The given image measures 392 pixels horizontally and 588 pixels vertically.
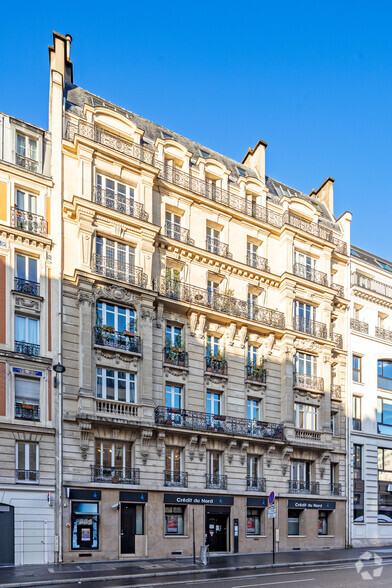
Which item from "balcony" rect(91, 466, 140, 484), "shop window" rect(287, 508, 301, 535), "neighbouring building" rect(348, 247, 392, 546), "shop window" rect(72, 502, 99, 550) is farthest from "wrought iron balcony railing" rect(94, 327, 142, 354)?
"neighbouring building" rect(348, 247, 392, 546)

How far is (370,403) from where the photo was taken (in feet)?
134

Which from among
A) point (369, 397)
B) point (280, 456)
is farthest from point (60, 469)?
point (369, 397)

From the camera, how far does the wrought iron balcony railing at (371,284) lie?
138 feet

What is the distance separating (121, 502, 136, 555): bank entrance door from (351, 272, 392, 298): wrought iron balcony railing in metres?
22.4

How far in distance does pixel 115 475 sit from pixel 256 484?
902 cm

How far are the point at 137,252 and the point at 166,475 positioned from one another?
38.0 ft

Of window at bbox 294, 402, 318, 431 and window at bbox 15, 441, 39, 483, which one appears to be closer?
window at bbox 15, 441, 39, 483

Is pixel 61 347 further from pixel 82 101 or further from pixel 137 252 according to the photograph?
pixel 82 101

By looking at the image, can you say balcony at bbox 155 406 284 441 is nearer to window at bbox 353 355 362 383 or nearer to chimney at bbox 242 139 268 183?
window at bbox 353 355 362 383

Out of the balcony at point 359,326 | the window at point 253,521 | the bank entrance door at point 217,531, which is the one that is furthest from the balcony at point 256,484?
the balcony at point 359,326

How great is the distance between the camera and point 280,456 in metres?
34.0

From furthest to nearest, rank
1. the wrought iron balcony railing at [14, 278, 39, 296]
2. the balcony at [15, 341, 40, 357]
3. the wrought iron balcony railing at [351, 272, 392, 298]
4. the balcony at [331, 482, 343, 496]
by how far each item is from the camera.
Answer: the wrought iron balcony railing at [351, 272, 392, 298] → the balcony at [331, 482, 343, 496] → the wrought iron balcony railing at [14, 278, 39, 296] → the balcony at [15, 341, 40, 357]

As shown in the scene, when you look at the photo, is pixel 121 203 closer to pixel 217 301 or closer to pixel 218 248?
pixel 218 248

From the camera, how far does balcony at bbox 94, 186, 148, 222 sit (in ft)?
99.5
